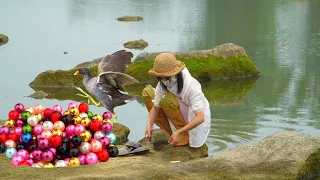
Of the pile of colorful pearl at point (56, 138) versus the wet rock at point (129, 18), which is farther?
the wet rock at point (129, 18)

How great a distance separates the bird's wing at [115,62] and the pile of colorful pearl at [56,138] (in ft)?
5.16

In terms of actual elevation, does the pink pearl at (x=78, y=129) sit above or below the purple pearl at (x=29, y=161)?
above

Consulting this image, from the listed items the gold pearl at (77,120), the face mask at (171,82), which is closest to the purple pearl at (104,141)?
the gold pearl at (77,120)

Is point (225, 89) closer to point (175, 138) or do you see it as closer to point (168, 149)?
point (168, 149)

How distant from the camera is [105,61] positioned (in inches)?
398

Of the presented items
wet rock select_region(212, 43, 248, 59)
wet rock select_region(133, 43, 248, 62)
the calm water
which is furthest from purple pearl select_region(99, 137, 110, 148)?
wet rock select_region(212, 43, 248, 59)

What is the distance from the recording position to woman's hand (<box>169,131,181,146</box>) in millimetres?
7994

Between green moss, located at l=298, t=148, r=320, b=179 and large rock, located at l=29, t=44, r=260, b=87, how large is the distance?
27.4 feet

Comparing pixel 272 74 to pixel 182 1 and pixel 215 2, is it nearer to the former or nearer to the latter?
pixel 215 2

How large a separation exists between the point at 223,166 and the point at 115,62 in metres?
3.24

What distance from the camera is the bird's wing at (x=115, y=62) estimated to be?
10008mm

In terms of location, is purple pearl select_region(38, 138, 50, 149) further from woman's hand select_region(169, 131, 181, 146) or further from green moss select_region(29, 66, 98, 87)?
green moss select_region(29, 66, 98, 87)

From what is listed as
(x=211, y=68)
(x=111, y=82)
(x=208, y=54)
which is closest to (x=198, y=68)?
(x=211, y=68)

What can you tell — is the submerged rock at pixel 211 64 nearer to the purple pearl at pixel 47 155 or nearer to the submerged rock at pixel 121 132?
the submerged rock at pixel 121 132
